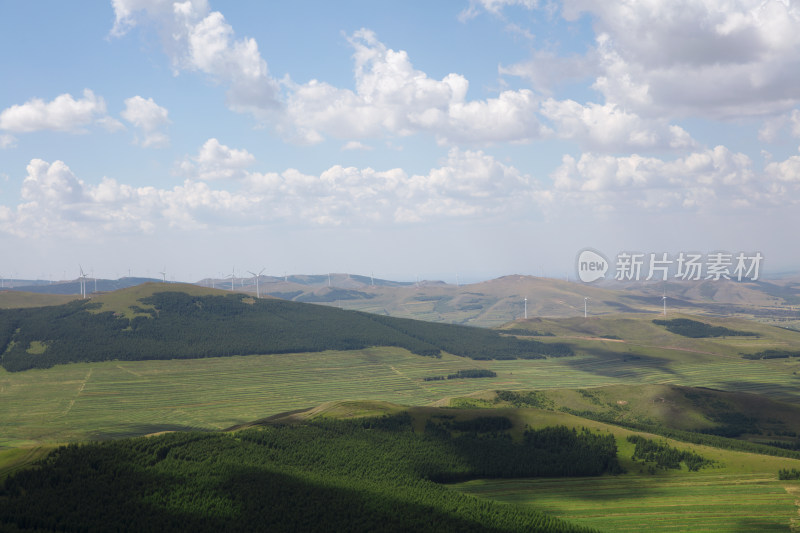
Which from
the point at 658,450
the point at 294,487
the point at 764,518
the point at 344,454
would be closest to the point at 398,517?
the point at 294,487

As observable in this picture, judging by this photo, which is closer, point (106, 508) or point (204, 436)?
point (106, 508)

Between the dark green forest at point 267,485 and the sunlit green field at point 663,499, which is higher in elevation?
the dark green forest at point 267,485

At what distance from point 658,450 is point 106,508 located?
146m

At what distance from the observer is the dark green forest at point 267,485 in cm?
13125

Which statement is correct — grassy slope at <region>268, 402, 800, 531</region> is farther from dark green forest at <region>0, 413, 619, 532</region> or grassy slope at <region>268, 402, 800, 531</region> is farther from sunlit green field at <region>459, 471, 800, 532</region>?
dark green forest at <region>0, 413, 619, 532</region>

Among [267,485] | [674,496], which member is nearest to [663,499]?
[674,496]

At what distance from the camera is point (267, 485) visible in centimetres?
15000

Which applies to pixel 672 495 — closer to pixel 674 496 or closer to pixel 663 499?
pixel 674 496

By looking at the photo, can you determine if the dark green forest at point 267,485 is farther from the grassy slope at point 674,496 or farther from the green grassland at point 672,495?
the grassy slope at point 674,496

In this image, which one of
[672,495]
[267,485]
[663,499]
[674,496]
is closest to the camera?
[267,485]

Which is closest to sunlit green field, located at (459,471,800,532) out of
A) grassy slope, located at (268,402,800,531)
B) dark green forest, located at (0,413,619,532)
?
grassy slope, located at (268,402,800,531)

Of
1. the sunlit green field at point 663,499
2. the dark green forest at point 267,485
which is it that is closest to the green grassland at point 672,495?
the sunlit green field at point 663,499

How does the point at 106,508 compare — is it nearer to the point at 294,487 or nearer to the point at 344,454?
the point at 294,487

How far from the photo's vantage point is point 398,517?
13812 cm
